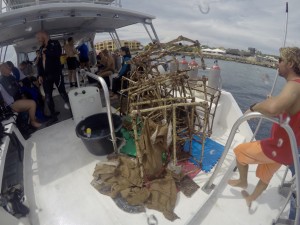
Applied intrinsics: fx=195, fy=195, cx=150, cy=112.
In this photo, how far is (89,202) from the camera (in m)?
2.69

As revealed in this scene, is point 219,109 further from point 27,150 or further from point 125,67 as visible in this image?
point 27,150

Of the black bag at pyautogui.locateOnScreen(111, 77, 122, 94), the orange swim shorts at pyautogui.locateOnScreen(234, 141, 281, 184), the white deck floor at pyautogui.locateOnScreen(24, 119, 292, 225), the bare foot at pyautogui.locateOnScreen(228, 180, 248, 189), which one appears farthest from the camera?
the black bag at pyautogui.locateOnScreen(111, 77, 122, 94)

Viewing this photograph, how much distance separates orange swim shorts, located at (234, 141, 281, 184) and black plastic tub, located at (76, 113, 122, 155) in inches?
75.8

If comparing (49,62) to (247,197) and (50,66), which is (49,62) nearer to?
(50,66)

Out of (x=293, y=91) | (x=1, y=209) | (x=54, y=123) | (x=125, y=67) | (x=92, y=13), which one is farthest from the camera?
(x=125, y=67)

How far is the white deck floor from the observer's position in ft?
8.05

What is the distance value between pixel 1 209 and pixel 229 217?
104 inches

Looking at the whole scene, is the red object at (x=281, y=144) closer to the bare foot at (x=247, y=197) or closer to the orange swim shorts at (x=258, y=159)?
the orange swim shorts at (x=258, y=159)

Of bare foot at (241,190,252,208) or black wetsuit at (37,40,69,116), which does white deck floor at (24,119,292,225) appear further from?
black wetsuit at (37,40,69,116)

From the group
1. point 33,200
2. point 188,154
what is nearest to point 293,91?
point 188,154

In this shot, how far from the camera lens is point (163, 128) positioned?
9.02 ft

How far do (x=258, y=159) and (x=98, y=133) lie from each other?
2706mm

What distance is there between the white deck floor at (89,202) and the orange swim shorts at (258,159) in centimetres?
52

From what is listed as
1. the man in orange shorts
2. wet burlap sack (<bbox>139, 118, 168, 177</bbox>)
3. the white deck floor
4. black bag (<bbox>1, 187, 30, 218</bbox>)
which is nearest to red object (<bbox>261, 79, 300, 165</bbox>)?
the man in orange shorts
